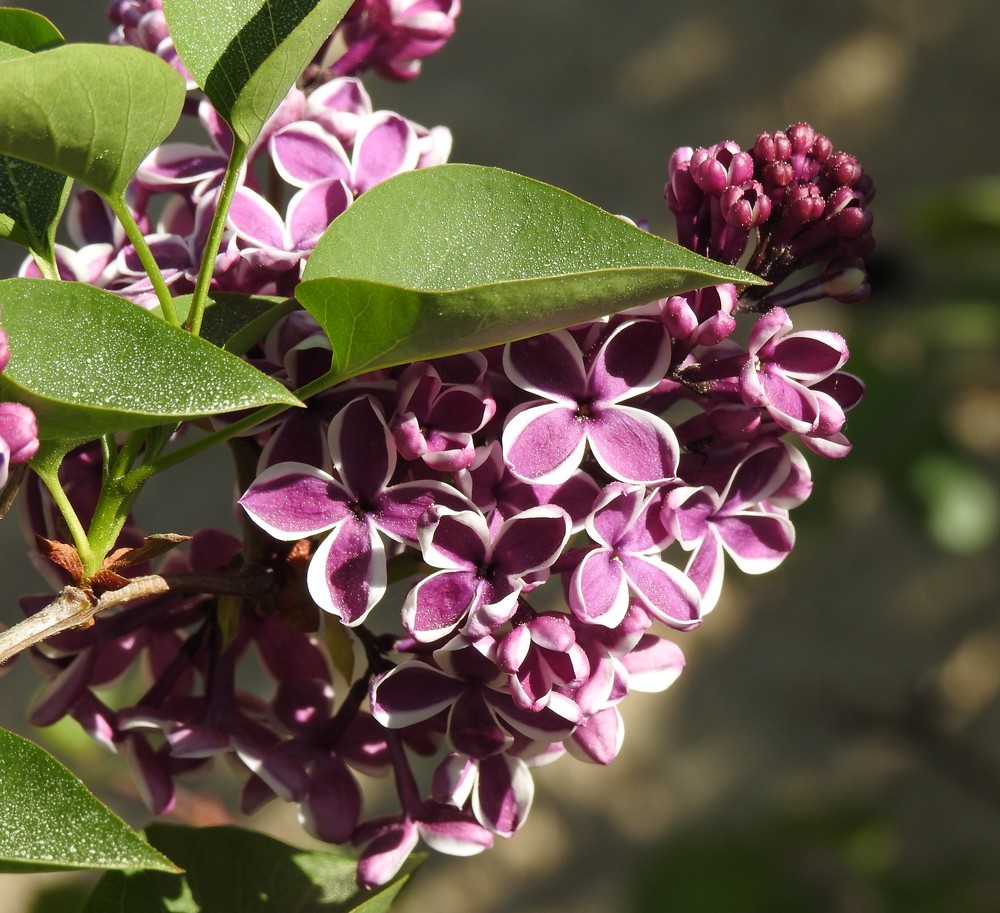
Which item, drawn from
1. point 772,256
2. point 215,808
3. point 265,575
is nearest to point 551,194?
point 772,256

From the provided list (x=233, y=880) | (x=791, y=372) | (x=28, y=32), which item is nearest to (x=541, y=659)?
(x=791, y=372)

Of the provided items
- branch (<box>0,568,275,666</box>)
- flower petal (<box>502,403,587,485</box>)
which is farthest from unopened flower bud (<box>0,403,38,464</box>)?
flower petal (<box>502,403,587,485</box>)

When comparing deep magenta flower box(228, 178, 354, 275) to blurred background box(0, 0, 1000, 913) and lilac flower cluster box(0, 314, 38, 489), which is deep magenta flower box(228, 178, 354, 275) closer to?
lilac flower cluster box(0, 314, 38, 489)

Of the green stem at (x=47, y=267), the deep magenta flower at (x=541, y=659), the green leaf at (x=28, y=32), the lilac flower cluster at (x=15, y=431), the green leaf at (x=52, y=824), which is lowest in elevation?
the deep magenta flower at (x=541, y=659)

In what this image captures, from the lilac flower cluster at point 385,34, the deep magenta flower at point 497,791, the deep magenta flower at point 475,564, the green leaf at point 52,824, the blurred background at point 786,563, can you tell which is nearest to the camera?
the green leaf at point 52,824

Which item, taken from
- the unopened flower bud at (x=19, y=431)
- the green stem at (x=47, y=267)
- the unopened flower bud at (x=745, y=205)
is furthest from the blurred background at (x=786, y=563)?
the unopened flower bud at (x=19, y=431)

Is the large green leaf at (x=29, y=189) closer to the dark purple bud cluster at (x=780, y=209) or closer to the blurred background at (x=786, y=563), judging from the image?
the dark purple bud cluster at (x=780, y=209)

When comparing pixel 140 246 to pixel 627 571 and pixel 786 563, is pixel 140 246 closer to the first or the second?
pixel 627 571
